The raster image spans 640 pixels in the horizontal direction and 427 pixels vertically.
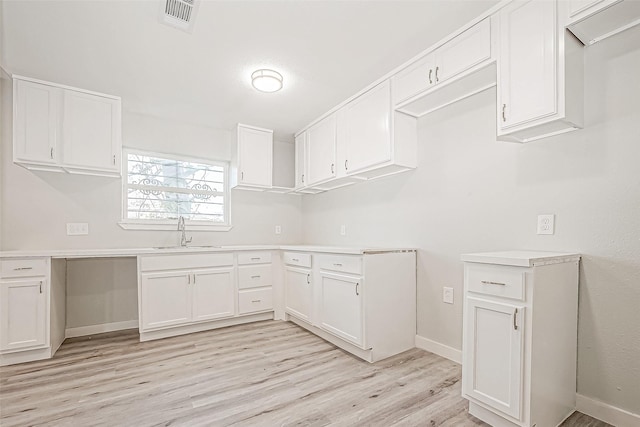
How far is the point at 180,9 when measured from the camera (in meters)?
1.90

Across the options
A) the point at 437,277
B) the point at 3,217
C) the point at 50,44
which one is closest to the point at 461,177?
the point at 437,277

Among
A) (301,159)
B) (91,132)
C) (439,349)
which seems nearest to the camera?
(439,349)

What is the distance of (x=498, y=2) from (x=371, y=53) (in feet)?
2.84

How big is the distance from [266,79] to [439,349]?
2714 millimetres

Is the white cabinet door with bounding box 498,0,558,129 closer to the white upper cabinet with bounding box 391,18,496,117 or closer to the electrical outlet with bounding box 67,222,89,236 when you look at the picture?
the white upper cabinet with bounding box 391,18,496,117

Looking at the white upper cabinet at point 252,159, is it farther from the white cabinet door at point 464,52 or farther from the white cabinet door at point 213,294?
the white cabinet door at point 464,52

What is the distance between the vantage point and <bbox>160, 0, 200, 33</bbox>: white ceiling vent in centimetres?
185

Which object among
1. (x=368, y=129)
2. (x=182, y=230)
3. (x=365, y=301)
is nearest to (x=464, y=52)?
(x=368, y=129)

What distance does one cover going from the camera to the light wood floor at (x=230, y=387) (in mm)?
1697

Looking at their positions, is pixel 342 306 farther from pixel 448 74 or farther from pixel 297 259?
pixel 448 74

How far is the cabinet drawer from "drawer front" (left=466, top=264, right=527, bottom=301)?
7.97 ft

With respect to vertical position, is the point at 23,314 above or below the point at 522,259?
below

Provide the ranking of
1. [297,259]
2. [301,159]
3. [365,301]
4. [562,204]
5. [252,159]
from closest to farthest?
[562,204] → [365,301] → [297,259] → [252,159] → [301,159]

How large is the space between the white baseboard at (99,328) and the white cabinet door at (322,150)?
2607 mm
